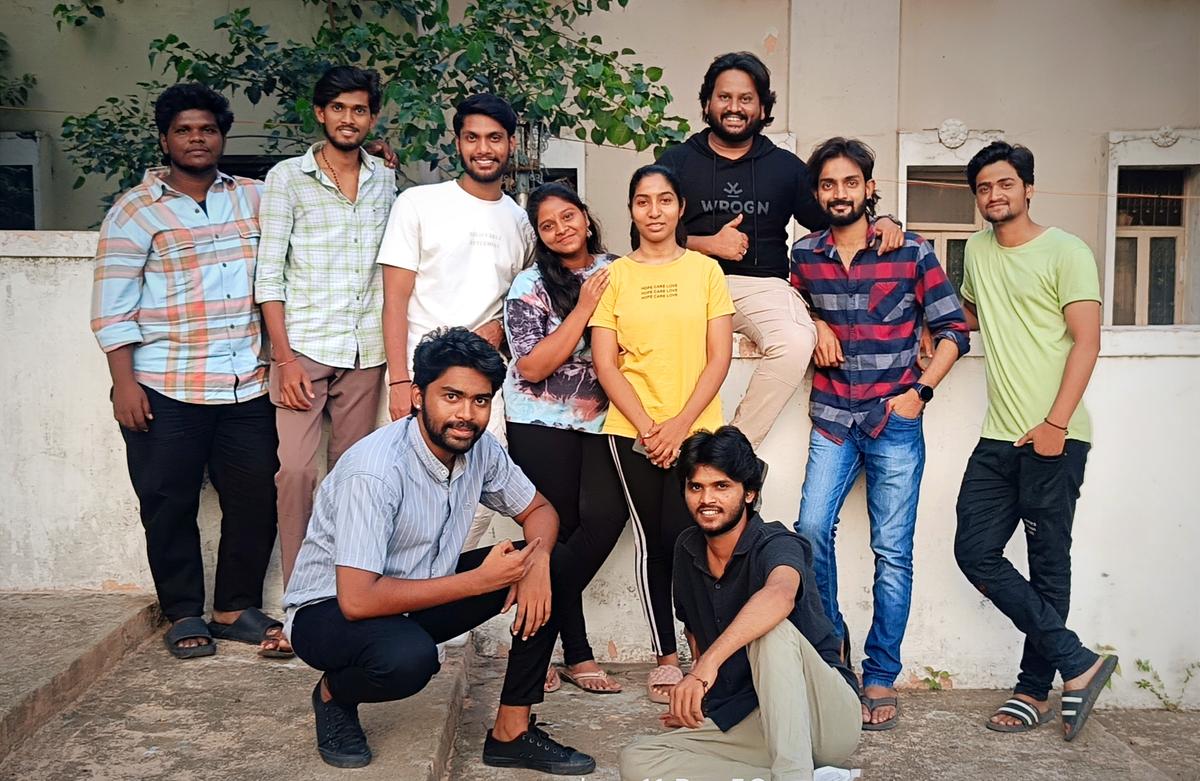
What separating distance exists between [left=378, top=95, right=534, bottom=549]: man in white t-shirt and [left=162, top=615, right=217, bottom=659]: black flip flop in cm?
101

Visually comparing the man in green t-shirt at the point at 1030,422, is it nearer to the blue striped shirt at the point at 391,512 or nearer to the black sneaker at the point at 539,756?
the black sneaker at the point at 539,756

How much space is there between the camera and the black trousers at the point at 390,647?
10.0 ft

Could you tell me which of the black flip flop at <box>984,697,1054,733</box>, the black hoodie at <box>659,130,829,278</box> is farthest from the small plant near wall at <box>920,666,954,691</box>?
the black hoodie at <box>659,130,829,278</box>

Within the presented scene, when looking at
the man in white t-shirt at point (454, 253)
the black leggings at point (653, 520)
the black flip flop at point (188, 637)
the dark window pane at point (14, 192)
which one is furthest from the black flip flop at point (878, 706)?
the dark window pane at point (14, 192)

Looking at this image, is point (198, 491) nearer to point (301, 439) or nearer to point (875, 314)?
point (301, 439)

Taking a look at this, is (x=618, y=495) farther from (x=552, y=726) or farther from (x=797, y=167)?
(x=797, y=167)

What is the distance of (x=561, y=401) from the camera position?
152 inches

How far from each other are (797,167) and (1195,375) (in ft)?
5.64

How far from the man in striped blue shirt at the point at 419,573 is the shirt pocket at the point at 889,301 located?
1392 mm

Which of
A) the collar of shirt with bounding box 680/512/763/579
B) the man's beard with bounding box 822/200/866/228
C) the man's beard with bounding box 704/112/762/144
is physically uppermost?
the man's beard with bounding box 704/112/762/144

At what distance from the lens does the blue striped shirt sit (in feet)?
9.93

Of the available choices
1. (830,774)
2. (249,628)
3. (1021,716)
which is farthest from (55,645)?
(1021,716)

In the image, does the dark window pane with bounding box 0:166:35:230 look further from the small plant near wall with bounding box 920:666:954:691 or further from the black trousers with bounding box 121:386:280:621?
the small plant near wall with bounding box 920:666:954:691

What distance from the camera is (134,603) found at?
14.0 feet
